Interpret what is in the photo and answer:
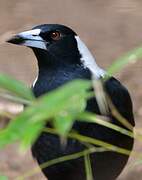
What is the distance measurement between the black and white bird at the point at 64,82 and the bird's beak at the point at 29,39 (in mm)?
26

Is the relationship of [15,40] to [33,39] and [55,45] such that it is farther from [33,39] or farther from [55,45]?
[55,45]

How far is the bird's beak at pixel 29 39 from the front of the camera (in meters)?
2.14

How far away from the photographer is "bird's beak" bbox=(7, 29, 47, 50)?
7.04 ft

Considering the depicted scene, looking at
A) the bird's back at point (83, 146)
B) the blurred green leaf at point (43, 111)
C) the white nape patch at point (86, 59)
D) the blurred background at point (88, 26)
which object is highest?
the blurred green leaf at point (43, 111)

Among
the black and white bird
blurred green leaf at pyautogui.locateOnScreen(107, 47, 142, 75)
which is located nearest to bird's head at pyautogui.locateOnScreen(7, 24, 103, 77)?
the black and white bird

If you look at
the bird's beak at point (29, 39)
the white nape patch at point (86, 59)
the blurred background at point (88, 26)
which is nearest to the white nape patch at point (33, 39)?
the bird's beak at point (29, 39)

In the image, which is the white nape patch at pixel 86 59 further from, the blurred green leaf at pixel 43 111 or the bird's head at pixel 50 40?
the blurred green leaf at pixel 43 111

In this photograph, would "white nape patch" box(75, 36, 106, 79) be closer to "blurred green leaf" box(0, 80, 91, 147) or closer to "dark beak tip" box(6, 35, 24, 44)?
"dark beak tip" box(6, 35, 24, 44)

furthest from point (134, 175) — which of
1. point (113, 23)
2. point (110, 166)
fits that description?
point (113, 23)

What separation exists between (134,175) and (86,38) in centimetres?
130

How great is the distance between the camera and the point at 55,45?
227 cm

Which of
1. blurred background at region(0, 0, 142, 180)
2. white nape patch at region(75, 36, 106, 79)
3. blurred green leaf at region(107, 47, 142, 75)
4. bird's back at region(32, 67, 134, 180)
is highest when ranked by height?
blurred green leaf at region(107, 47, 142, 75)

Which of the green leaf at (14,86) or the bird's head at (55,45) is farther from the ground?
the green leaf at (14,86)

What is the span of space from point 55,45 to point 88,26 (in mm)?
2095
